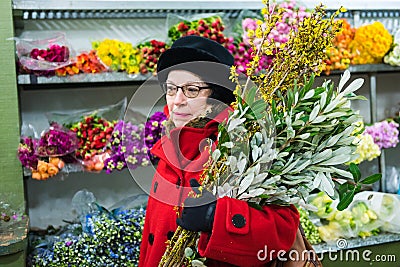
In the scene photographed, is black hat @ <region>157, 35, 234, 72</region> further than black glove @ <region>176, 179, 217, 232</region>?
Yes

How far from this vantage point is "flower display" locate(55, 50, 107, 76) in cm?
270

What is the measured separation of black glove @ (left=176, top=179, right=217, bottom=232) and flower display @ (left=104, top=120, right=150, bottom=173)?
1.35 m

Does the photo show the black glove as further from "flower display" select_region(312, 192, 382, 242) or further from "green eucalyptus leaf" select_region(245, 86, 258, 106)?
"flower display" select_region(312, 192, 382, 242)

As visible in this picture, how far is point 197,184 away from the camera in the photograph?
140 cm

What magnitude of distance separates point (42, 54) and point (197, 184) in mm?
1529

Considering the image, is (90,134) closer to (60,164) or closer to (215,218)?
(60,164)

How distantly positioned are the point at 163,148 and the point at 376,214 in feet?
5.56

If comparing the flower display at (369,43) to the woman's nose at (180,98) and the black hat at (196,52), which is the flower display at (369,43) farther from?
the woman's nose at (180,98)

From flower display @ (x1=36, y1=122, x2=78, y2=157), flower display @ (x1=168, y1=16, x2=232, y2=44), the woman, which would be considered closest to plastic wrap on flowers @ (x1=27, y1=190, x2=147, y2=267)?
flower display @ (x1=36, y1=122, x2=78, y2=157)

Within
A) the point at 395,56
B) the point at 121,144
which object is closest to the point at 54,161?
the point at 121,144

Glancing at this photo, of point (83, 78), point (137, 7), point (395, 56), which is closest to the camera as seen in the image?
point (83, 78)

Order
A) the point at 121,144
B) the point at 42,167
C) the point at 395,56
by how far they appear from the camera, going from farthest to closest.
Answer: the point at 395,56 → the point at 121,144 → the point at 42,167

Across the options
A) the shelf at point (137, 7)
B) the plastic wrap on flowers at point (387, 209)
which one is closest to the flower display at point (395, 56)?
the shelf at point (137, 7)

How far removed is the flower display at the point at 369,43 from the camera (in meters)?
3.09
